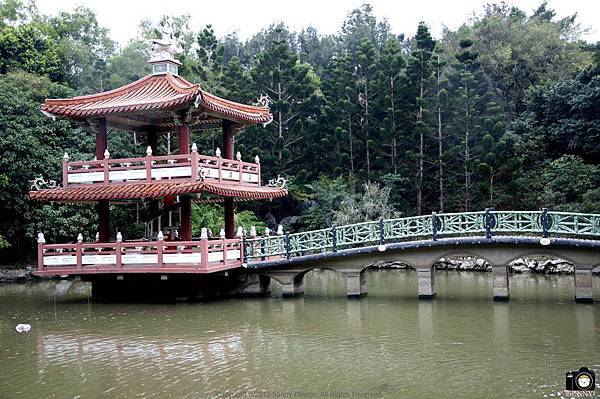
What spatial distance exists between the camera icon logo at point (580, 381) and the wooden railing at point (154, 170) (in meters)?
7.93

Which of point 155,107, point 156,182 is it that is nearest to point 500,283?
point 156,182

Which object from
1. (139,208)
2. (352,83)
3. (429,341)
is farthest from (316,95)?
(429,341)

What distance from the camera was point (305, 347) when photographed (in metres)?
9.02

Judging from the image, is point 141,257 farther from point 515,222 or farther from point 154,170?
point 515,222

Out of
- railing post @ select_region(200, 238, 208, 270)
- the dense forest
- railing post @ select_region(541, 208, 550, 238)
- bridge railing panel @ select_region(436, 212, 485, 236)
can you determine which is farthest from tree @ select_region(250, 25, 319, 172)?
railing post @ select_region(541, 208, 550, 238)

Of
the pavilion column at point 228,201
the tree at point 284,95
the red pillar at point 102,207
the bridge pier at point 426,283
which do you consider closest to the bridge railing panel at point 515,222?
the bridge pier at point 426,283

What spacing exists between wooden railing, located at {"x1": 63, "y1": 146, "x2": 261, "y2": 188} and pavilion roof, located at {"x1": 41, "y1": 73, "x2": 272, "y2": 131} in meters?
0.99

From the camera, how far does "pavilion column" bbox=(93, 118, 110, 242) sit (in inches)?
553

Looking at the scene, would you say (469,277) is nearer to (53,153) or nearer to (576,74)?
(576,74)

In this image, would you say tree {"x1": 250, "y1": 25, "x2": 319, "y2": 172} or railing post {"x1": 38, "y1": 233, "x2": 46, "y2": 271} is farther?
tree {"x1": 250, "y1": 25, "x2": 319, "y2": 172}

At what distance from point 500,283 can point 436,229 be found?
1.69 meters

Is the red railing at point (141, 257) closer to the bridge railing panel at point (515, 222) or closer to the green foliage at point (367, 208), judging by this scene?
the bridge railing panel at point (515, 222)

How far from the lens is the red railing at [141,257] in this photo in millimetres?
12719

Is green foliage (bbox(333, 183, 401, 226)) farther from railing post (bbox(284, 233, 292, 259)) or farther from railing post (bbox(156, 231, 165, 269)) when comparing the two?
railing post (bbox(156, 231, 165, 269))
